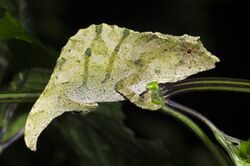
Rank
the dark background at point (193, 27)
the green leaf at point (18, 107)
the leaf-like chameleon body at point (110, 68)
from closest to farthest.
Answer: the leaf-like chameleon body at point (110, 68), the green leaf at point (18, 107), the dark background at point (193, 27)

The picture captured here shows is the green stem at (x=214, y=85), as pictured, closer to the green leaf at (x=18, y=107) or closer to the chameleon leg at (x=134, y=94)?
the chameleon leg at (x=134, y=94)

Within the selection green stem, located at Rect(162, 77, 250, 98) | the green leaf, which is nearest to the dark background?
the green leaf

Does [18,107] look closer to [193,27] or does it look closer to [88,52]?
[88,52]

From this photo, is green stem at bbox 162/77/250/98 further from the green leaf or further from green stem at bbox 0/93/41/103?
the green leaf

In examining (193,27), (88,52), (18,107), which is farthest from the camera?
(193,27)

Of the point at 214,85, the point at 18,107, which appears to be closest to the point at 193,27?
the point at 18,107

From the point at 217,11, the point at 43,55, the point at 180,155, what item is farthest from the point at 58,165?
the point at 217,11

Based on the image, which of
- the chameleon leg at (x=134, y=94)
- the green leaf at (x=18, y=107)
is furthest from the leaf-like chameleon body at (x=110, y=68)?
the green leaf at (x=18, y=107)
